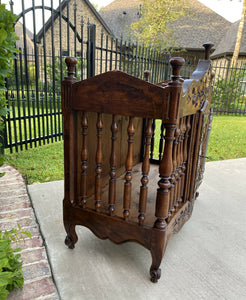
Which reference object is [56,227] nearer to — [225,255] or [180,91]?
[225,255]

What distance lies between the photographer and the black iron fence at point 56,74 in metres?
4.43

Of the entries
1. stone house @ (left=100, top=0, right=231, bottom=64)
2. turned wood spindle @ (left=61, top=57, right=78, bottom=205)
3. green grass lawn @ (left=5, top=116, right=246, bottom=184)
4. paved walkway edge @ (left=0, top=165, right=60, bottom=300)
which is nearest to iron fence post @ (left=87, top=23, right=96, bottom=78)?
green grass lawn @ (left=5, top=116, right=246, bottom=184)

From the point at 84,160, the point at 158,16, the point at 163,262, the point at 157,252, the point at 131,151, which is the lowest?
the point at 163,262

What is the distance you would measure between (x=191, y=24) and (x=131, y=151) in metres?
24.9

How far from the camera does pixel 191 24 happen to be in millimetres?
22578

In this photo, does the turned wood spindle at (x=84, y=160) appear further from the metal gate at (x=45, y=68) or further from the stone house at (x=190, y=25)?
the stone house at (x=190, y=25)

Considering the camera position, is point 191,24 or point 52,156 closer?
point 52,156

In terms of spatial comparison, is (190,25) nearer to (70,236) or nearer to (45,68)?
(45,68)

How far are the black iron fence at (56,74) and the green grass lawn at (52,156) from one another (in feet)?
0.80

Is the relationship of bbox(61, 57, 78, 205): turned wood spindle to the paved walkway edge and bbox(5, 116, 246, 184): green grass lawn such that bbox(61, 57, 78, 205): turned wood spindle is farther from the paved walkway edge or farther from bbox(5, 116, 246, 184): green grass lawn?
bbox(5, 116, 246, 184): green grass lawn

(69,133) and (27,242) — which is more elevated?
(69,133)

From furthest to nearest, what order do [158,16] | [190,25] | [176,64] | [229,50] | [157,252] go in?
[190,25], [229,50], [158,16], [157,252], [176,64]

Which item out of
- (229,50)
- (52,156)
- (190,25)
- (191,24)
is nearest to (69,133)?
(52,156)

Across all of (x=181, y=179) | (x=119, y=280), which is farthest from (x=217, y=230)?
(x=119, y=280)
